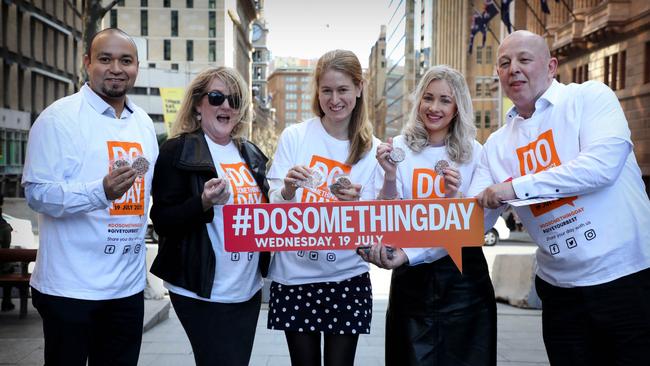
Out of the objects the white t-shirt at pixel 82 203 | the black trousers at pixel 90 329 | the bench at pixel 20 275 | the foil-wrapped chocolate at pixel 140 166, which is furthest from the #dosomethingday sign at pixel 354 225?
the bench at pixel 20 275

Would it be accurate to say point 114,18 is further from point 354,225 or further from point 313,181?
point 354,225

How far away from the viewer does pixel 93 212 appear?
3.26 m

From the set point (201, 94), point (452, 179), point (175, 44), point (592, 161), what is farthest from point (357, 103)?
point (175, 44)

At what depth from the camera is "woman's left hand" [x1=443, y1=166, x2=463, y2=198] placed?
3.37 meters

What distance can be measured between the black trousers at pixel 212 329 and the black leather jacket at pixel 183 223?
0.35 feet

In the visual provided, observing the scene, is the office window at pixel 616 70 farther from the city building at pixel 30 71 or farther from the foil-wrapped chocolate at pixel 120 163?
the foil-wrapped chocolate at pixel 120 163

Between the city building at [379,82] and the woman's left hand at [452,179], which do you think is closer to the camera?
the woman's left hand at [452,179]

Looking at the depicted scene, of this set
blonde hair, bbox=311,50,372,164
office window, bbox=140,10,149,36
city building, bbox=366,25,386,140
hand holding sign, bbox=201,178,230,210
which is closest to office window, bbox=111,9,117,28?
office window, bbox=140,10,149,36

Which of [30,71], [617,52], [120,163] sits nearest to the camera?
[120,163]

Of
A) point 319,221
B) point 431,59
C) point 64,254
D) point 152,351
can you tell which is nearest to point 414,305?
point 319,221

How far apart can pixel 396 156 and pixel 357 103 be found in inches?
22.4

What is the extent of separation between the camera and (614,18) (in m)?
23.9

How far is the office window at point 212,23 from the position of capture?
57062 millimetres

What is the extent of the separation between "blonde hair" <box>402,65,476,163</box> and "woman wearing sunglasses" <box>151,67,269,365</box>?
95 centimetres
